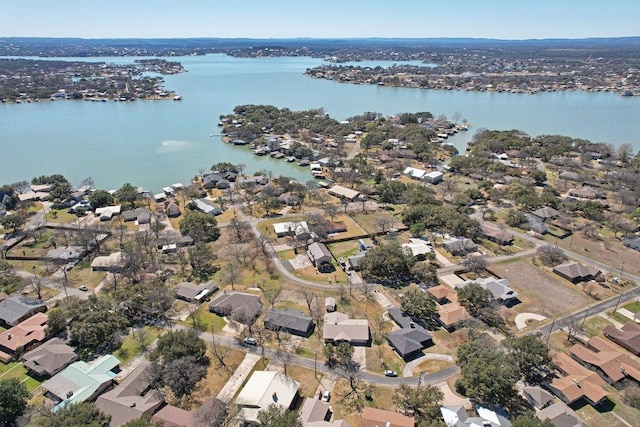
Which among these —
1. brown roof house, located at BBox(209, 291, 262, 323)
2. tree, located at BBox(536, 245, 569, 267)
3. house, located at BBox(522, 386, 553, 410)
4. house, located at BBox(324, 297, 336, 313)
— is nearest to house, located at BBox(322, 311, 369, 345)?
house, located at BBox(324, 297, 336, 313)

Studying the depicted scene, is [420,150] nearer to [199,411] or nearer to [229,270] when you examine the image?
[229,270]

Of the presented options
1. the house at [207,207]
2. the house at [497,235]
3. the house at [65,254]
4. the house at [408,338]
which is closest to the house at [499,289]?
the house at [408,338]

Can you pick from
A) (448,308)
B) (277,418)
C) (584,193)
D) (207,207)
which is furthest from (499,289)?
(207,207)

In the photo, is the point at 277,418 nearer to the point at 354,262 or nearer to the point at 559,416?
the point at 559,416

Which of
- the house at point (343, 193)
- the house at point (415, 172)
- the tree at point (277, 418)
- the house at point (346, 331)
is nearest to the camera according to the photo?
the tree at point (277, 418)

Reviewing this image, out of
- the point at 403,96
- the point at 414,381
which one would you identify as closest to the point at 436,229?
the point at 414,381

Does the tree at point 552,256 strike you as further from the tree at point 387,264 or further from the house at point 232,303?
the house at point 232,303

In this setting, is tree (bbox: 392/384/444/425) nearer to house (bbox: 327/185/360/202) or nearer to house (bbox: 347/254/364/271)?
house (bbox: 347/254/364/271)
